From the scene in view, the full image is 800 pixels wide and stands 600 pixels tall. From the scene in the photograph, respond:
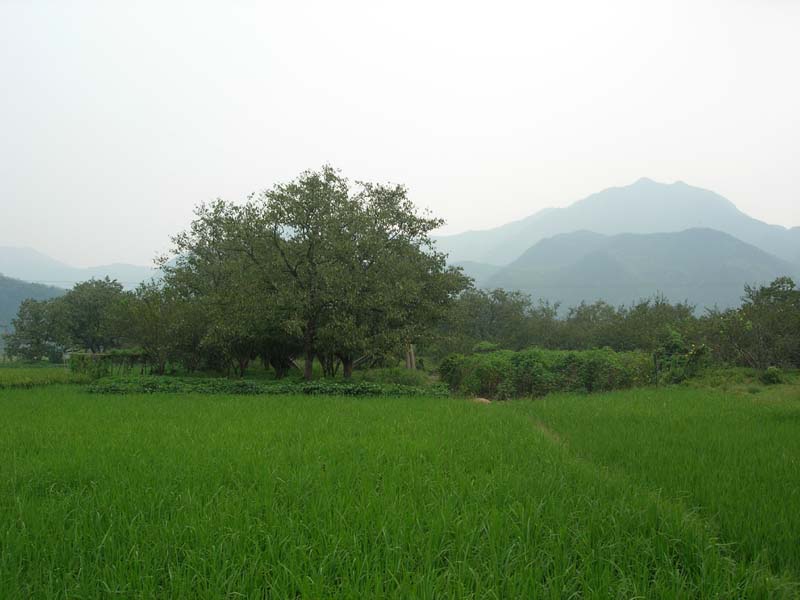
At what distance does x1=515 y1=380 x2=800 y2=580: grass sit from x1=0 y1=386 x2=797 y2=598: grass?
0.81ft

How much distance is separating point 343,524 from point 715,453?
545 cm

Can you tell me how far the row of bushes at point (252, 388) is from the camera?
13.6 meters

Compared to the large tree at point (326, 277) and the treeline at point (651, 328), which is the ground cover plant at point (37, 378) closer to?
the large tree at point (326, 277)

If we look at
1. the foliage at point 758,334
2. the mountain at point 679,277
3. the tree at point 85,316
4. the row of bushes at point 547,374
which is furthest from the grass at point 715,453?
the mountain at point 679,277

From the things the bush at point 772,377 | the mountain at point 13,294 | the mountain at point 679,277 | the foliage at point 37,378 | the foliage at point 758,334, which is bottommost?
the foliage at point 37,378

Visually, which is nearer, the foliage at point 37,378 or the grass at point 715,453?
the grass at point 715,453

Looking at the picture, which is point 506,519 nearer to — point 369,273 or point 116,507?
point 116,507

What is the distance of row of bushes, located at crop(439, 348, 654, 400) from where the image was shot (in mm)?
15422

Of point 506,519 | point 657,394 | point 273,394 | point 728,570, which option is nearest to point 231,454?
point 506,519

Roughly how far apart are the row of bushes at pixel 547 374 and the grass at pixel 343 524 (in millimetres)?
8974

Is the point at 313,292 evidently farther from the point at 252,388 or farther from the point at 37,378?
the point at 37,378

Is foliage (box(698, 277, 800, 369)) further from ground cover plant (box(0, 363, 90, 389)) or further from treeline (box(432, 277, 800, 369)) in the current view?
ground cover plant (box(0, 363, 90, 389))

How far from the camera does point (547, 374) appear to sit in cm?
1543

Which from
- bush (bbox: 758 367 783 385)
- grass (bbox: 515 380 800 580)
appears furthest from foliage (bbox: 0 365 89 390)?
bush (bbox: 758 367 783 385)
